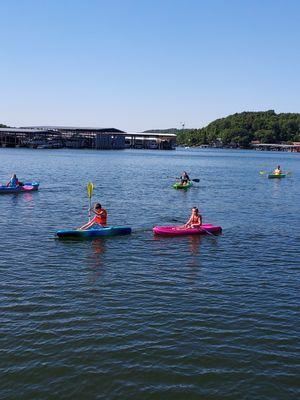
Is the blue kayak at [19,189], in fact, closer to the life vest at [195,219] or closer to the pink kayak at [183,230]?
the pink kayak at [183,230]

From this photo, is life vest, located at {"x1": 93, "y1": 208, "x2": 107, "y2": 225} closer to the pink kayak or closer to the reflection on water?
the reflection on water

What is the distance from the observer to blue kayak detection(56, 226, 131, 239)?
27.6 m

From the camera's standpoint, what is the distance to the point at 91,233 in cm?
2833

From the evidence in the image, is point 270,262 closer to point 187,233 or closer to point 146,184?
point 187,233

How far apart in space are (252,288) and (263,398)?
26.7 ft

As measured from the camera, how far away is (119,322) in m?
16.2

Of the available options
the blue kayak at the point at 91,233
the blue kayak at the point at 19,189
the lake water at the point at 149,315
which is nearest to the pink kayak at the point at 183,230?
the lake water at the point at 149,315

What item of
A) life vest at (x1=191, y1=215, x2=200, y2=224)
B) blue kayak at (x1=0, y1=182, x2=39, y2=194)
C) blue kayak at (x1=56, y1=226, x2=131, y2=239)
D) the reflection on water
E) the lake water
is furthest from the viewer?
blue kayak at (x1=0, y1=182, x2=39, y2=194)

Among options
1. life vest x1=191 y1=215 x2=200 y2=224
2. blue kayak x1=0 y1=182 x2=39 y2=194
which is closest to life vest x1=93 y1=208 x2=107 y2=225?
life vest x1=191 y1=215 x2=200 y2=224

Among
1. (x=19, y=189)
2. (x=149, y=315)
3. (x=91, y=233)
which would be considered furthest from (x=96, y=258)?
(x=19, y=189)

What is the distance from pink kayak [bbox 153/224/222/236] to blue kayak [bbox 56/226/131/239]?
1.94 m

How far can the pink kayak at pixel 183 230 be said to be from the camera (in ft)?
96.5

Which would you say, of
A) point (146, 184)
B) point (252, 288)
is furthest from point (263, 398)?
point (146, 184)

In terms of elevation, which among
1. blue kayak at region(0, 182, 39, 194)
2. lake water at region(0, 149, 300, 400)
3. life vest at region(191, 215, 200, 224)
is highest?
life vest at region(191, 215, 200, 224)
